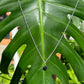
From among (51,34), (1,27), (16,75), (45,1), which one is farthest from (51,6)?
(16,75)

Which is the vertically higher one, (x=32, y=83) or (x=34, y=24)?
(x=34, y=24)

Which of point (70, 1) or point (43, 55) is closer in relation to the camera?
point (43, 55)

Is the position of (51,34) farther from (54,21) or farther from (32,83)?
(32,83)

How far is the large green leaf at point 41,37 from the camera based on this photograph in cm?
64

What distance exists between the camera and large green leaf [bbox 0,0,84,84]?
639 millimetres

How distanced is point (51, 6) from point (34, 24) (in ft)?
0.43

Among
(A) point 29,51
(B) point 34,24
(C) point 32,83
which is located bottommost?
(C) point 32,83

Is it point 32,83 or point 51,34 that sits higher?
point 51,34

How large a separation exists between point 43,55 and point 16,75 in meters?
0.14

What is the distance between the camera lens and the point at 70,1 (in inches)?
30.0

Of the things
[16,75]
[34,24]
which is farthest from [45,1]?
[16,75]

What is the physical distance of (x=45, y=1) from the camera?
78 cm

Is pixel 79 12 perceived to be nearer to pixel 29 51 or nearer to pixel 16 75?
pixel 29 51

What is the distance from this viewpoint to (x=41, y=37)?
26.9 inches
